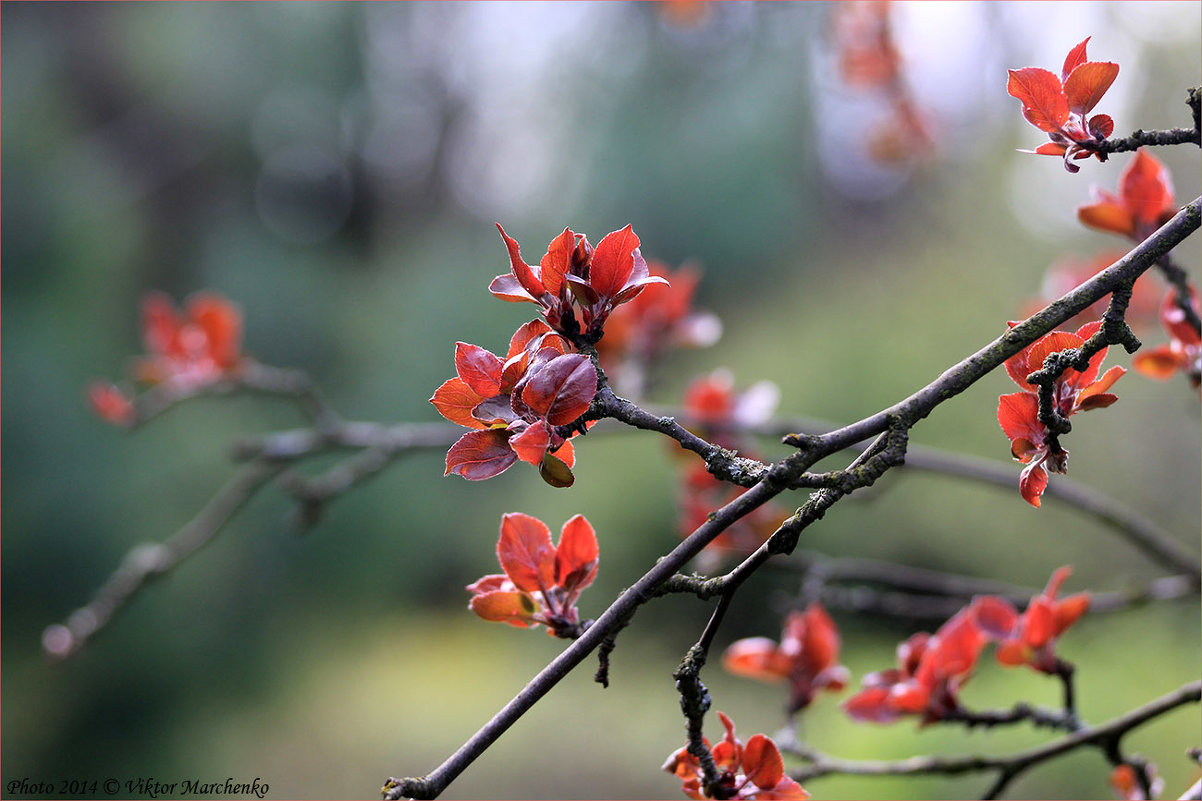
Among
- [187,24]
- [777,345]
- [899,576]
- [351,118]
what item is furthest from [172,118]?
[899,576]

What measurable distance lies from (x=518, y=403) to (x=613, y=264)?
0.06m

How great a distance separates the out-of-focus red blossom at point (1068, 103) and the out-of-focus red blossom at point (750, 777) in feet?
0.79

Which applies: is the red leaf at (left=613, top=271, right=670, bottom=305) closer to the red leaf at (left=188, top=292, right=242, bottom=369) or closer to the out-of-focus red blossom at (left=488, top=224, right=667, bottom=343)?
the out-of-focus red blossom at (left=488, top=224, right=667, bottom=343)

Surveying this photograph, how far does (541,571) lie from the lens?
316mm

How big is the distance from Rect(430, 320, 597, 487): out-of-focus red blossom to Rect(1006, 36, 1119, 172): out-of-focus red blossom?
0.19 metres

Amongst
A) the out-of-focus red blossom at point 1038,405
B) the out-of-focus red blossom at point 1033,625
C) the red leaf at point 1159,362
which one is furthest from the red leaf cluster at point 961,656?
the out-of-focus red blossom at point 1038,405

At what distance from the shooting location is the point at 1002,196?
3385 millimetres

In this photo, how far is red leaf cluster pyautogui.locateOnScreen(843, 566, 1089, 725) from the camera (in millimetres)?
491

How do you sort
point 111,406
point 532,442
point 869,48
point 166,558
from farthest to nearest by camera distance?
point 869,48 < point 111,406 < point 166,558 < point 532,442

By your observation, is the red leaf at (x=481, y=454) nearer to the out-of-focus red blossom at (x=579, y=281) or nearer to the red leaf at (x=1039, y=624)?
the out-of-focus red blossom at (x=579, y=281)

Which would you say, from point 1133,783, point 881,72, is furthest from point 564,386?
point 881,72

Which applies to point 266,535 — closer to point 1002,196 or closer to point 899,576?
point 899,576

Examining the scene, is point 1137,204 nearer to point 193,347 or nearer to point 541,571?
point 541,571

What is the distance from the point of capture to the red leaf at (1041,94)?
0.95 ft
